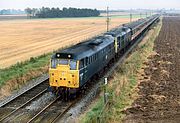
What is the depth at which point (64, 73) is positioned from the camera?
2234 centimetres

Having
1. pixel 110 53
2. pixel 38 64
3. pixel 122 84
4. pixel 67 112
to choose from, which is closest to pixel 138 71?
pixel 110 53

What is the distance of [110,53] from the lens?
34.2 m

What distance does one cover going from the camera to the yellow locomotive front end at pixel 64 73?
2217 cm

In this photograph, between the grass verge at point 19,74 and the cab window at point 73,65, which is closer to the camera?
the cab window at point 73,65

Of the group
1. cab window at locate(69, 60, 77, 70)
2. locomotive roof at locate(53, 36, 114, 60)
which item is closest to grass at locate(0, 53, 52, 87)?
locomotive roof at locate(53, 36, 114, 60)

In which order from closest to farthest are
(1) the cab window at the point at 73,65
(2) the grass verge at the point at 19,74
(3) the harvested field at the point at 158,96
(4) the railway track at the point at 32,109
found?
1. (3) the harvested field at the point at 158,96
2. (4) the railway track at the point at 32,109
3. (1) the cab window at the point at 73,65
4. (2) the grass verge at the point at 19,74

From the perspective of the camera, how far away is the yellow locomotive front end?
22.2m

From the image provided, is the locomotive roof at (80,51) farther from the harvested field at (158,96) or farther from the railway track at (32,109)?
the harvested field at (158,96)

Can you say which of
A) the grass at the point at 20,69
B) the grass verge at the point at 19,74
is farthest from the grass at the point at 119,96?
the grass at the point at 20,69

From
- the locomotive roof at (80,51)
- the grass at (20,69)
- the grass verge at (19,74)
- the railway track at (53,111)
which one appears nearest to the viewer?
the railway track at (53,111)

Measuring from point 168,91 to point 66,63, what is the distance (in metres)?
7.43

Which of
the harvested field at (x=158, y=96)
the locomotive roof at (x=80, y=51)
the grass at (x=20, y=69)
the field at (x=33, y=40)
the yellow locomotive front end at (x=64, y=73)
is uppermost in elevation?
the locomotive roof at (x=80, y=51)

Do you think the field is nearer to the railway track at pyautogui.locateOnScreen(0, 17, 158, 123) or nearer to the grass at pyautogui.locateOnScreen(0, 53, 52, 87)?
the grass at pyautogui.locateOnScreen(0, 53, 52, 87)

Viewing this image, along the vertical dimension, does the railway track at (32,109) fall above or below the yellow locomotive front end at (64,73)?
below
